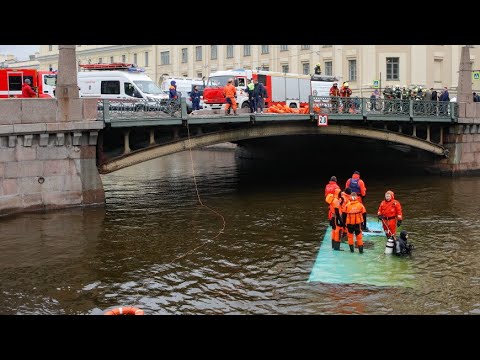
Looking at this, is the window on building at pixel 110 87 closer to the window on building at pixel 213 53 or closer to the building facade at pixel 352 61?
A: the building facade at pixel 352 61

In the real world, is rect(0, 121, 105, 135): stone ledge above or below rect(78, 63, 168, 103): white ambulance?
below

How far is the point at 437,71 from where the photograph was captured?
54.6 m

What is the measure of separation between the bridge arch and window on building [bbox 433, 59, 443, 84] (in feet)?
73.8

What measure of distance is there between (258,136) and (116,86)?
7.94 m

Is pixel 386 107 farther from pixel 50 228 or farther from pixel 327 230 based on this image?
pixel 50 228

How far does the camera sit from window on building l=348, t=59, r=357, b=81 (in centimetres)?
5534

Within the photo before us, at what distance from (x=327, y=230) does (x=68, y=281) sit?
27.5 ft

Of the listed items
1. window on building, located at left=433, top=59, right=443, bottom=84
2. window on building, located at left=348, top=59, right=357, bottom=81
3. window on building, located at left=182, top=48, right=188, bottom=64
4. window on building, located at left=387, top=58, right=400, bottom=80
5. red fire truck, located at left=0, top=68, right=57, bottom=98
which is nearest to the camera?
red fire truck, located at left=0, top=68, right=57, bottom=98

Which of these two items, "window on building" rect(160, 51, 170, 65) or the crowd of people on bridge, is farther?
"window on building" rect(160, 51, 170, 65)

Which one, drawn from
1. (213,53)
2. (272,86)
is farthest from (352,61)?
(272,86)

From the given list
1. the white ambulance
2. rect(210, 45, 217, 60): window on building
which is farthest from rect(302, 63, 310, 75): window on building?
the white ambulance

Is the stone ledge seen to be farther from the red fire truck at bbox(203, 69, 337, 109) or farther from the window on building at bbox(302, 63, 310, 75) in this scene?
the window on building at bbox(302, 63, 310, 75)

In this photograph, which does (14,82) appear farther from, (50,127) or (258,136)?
(258,136)
